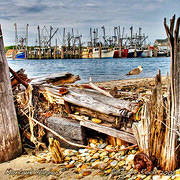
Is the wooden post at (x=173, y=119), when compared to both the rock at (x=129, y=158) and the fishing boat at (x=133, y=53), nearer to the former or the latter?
the rock at (x=129, y=158)

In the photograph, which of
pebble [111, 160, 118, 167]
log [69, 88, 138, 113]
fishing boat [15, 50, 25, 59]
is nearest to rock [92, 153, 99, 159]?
pebble [111, 160, 118, 167]

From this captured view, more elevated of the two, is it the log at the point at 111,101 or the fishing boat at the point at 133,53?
the fishing boat at the point at 133,53

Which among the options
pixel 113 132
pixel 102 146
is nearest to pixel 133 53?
pixel 102 146

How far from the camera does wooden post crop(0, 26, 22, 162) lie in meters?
3.85

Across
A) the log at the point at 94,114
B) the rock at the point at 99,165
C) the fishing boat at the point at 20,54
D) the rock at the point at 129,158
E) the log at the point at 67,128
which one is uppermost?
the fishing boat at the point at 20,54

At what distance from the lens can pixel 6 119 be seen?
388 cm

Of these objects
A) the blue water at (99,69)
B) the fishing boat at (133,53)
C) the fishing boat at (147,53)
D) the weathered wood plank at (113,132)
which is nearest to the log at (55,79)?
the weathered wood plank at (113,132)

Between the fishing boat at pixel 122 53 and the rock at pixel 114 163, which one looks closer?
the rock at pixel 114 163

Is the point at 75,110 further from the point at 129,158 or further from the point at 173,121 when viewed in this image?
the point at 173,121

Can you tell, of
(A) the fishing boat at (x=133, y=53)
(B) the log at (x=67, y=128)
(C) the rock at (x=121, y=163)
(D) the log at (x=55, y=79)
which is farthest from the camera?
(A) the fishing boat at (x=133, y=53)

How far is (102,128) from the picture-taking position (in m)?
4.06

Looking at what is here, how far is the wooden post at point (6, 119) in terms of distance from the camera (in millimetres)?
3846

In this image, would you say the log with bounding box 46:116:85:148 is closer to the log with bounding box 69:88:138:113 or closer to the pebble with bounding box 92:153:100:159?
the pebble with bounding box 92:153:100:159

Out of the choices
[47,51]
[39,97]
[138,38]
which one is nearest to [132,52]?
[138,38]
